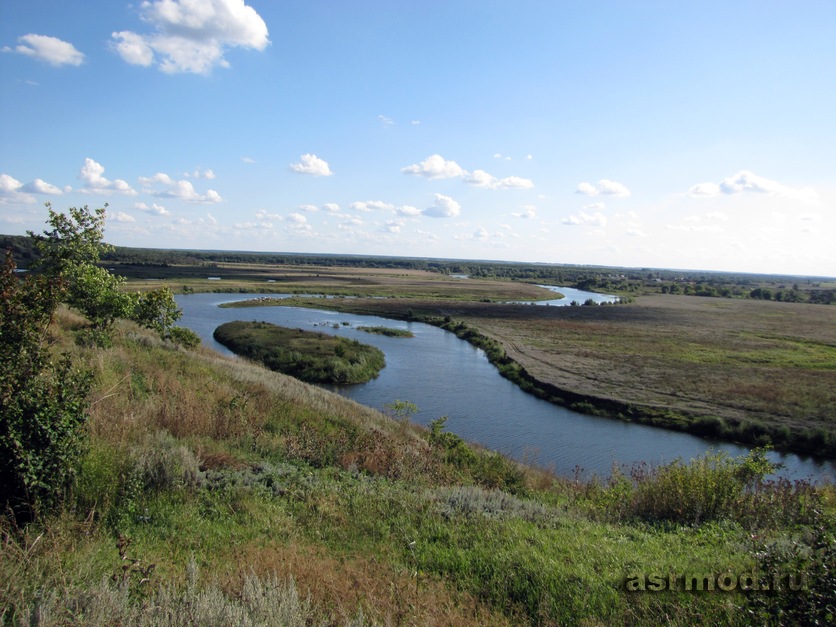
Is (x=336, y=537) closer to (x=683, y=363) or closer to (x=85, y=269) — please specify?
(x=85, y=269)

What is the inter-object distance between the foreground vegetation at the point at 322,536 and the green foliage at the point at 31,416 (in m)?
0.02

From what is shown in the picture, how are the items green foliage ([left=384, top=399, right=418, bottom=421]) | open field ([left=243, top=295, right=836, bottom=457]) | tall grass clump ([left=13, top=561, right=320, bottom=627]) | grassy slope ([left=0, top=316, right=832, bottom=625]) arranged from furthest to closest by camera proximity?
open field ([left=243, top=295, right=836, bottom=457]) < green foliage ([left=384, top=399, right=418, bottom=421]) < grassy slope ([left=0, top=316, right=832, bottom=625]) < tall grass clump ([left=13, top=561, right=320, bottom=627])

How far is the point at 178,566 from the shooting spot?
197 inches

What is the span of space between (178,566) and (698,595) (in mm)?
5238

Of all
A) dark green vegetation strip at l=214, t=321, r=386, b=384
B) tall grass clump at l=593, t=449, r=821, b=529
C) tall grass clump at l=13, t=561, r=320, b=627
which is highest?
tall grass clump at l=13, t=561, r=320, b=627

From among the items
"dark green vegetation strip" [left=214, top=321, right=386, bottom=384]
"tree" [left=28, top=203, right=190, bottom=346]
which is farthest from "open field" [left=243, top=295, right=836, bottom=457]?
"tree" [left=28, top=203, right=190, bottom=346]

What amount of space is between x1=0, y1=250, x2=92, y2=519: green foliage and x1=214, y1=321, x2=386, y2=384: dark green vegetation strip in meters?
29.1

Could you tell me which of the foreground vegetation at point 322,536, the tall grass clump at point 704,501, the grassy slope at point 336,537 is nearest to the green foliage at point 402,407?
the grassy slope at point 336,537

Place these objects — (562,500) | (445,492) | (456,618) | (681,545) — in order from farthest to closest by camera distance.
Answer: (562,500) < (445,492) < (681,545) < (456,618)

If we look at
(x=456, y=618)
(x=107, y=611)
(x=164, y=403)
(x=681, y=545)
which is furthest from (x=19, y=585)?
(x=681, y=545)

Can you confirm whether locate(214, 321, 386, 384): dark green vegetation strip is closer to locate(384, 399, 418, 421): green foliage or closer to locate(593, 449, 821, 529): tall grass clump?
locate(384, 399, 418, 421): green foliage

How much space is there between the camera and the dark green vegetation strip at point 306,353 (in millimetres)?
35719

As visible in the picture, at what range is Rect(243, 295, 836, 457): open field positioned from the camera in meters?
28.7

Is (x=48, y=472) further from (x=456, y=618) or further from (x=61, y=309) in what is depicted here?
(x=61, y=309)
